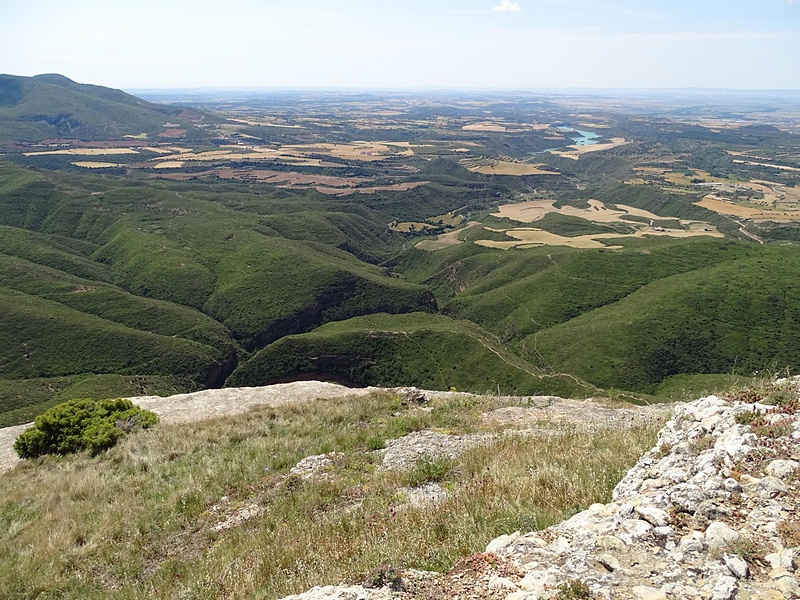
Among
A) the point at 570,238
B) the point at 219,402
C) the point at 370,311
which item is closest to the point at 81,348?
the point at 370,311

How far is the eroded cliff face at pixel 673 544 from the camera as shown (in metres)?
5.01

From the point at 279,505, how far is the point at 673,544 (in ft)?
28.6

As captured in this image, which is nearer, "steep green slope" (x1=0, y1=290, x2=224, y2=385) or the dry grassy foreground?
the dry grassy foreground

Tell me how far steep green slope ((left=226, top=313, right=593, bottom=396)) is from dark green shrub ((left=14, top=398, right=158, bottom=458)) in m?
74.9

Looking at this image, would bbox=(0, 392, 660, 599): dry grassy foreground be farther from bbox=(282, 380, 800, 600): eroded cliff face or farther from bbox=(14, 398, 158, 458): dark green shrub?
bbox=(14, 398, 158, 458): dark green shrub

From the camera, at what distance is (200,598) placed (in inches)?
294

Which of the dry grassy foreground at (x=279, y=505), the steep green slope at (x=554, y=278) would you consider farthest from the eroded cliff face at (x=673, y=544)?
the steep green slope at (x=554, y=278)

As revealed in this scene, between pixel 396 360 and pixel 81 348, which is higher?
pixel 81 348

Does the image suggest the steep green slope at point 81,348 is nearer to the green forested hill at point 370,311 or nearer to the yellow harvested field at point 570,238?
the green forested hill at point 370,311

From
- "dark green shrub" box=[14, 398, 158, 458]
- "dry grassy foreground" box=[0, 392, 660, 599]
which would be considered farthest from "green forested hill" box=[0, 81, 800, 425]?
"dry grassy foreground" box=[0, 392, 660, 599]

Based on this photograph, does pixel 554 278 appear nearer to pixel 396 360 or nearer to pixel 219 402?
pixel 396 360

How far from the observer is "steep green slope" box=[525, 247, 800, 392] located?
3784 inches

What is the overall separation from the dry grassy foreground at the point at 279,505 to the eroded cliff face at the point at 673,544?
0.74 metres

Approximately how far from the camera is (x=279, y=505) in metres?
11.4
